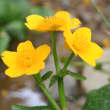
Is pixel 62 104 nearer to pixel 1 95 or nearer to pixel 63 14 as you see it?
pixel 63 14

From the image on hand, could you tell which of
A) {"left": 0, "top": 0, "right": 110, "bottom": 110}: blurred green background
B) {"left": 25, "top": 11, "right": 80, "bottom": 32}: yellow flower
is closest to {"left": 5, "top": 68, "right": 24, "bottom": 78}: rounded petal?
{"left": 25, "top": 11, "right": 80, "bottom": 32}: yellow flower

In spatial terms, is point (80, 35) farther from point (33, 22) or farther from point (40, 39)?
point (40, 39)

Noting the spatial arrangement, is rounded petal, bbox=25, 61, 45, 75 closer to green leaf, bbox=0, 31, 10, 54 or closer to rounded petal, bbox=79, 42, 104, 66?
rounded petal, bbox=79, 42, 104, 66

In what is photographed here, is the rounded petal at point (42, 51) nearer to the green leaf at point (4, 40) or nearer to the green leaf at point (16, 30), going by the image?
the green leaf at point (4, 40)

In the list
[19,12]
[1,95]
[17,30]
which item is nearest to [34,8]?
[19,12]

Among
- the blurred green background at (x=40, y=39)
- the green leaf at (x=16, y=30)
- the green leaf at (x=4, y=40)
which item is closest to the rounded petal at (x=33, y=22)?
the blurred green background at (x=40, y=39)

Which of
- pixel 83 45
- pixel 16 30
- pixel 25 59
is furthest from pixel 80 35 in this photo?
pixel 16 30
